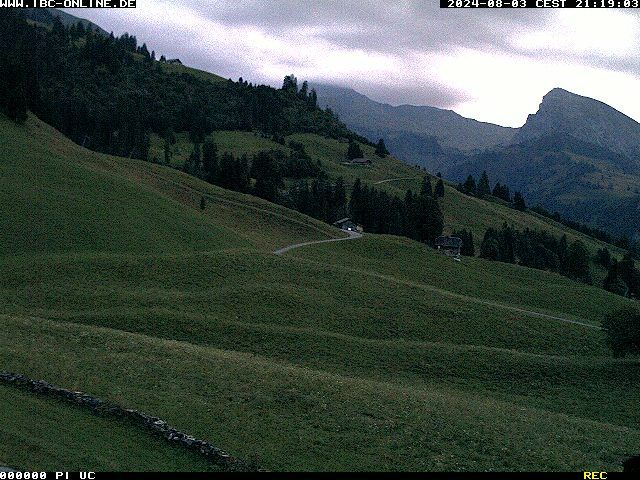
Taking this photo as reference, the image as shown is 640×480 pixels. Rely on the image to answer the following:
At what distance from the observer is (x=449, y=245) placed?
5064 inches

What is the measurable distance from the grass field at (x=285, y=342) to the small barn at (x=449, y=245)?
19.2 m

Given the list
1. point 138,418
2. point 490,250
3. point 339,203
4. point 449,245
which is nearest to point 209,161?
point 339,203

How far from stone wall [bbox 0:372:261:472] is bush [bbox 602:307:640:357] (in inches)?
1602

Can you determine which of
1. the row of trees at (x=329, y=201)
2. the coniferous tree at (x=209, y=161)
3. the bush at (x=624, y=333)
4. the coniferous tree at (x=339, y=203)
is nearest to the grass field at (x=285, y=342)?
the bush at (x=624, y=333)

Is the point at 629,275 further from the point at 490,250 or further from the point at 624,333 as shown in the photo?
the point at 624,333

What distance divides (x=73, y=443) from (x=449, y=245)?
113328mm

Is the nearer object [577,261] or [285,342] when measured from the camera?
[285,342]

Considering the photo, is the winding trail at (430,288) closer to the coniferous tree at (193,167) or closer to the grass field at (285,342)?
the grass field at (285,342)

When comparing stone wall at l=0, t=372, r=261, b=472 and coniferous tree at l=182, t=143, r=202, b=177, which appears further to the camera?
coniferous tree at l=182, t=143, r=202, b=177

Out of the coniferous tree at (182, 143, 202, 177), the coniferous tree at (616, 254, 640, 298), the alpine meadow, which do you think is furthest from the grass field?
the coniferous tree at (616, 254, 640, 298)

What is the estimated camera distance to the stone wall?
22453mm

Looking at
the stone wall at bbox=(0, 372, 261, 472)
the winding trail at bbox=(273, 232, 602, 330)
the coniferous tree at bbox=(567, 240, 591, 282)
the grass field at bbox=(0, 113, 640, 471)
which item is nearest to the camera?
the stone wall at bbox=(0, 372, 261, 472)

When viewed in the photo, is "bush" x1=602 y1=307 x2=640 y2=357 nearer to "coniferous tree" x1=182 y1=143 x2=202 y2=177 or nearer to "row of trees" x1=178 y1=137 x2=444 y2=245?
"row of trees" x1=178 y1=137 x2=444 y2=245

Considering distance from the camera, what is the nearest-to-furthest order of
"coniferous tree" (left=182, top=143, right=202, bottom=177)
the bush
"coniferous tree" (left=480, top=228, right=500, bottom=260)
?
the bush, "coniferous tree" (left=480, top=228, right=500, bottom=260), "coniferous tree" (left=182, top=143, right=202, bottom=177)
